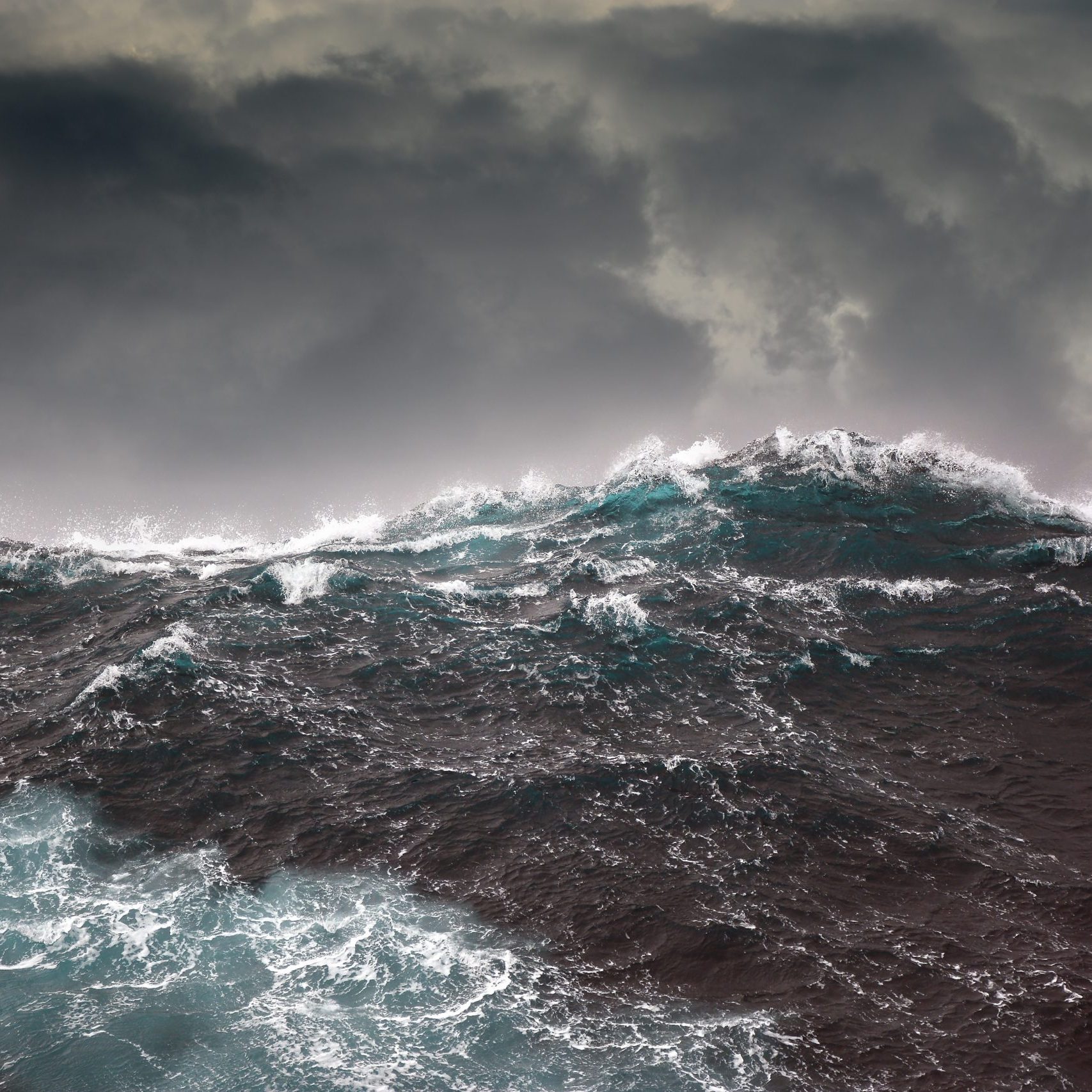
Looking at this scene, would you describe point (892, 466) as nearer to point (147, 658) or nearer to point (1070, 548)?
point (1070, 548)

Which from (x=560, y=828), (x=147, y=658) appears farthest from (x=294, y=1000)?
(x=147, y=658)

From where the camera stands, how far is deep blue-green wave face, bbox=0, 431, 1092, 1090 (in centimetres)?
1923

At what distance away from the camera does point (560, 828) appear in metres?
28.6

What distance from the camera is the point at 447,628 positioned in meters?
49.3

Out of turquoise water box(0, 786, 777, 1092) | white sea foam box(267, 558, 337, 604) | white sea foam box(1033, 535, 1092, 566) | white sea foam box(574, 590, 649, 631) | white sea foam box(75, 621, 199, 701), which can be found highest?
white sea foam box(1033, 535, 1092, 566)

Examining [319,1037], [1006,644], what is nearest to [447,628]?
[319,1037]

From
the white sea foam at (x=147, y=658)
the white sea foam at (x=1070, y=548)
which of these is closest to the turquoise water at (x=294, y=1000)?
the white sea foam at (x=147, y=658)

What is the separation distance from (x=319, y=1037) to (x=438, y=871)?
294 inches

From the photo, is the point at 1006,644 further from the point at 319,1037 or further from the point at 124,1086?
the point at 124,1086

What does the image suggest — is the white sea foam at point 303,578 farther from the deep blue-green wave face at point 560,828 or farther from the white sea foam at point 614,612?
the white sea foam at point 614,612

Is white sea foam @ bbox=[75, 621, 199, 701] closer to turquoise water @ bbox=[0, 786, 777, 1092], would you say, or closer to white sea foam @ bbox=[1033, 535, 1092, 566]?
Result: turquoise water @ bbox=[0, 786, 777, 1092]

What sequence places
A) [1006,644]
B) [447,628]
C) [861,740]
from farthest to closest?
[447,628], [1006,644], [861,740]

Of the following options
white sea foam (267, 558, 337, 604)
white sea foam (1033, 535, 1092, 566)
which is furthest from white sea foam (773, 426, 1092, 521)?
white sea foam (267, 558, 337, 604)

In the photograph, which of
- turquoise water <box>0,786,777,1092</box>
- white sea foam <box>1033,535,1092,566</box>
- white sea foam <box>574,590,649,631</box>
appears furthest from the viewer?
white sea foam <box>1033,535,1092,566</box>
